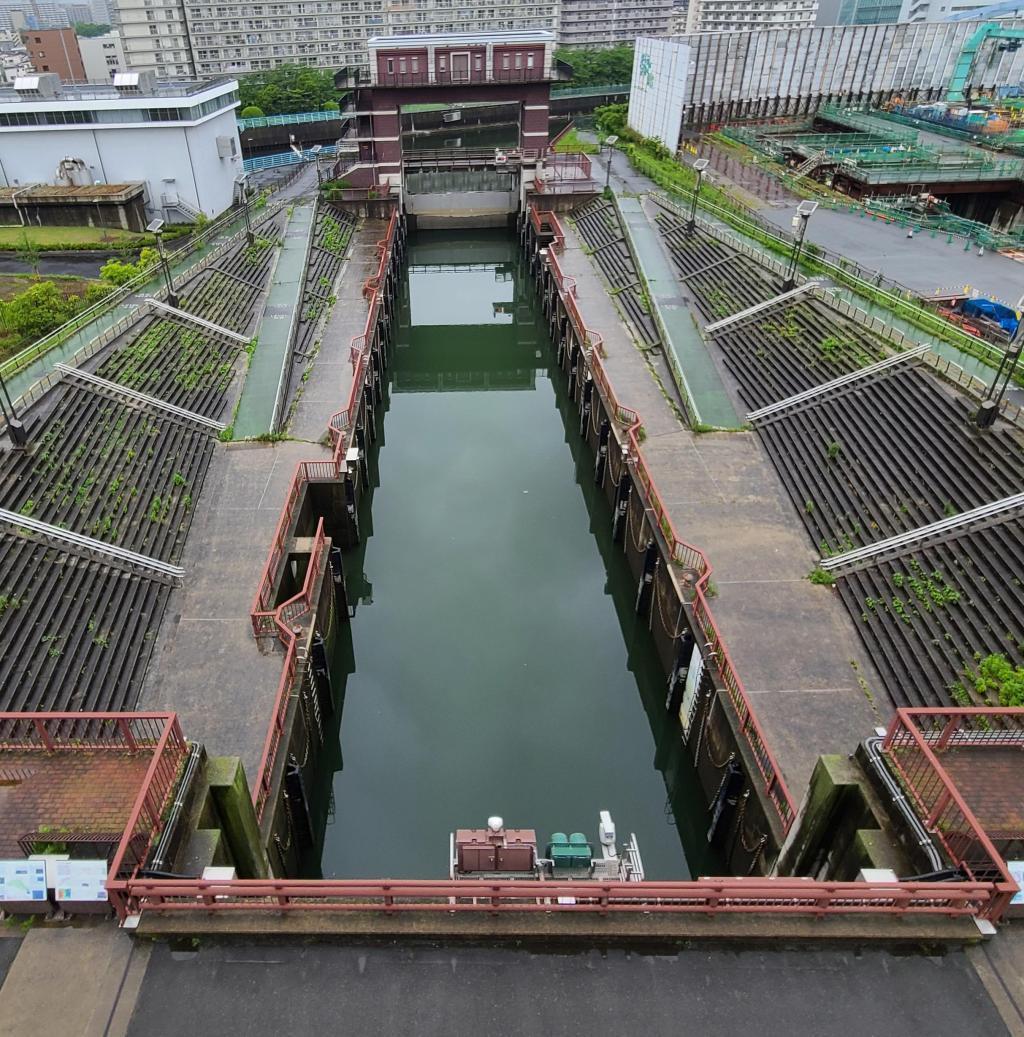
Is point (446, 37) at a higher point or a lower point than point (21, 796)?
higher

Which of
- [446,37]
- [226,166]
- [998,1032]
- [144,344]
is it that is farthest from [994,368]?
[226,166]

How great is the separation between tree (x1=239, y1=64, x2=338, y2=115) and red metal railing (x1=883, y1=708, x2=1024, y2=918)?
87.3 metres

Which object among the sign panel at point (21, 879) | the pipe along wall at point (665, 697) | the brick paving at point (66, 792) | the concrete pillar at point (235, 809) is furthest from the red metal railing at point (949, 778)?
the sign panel at point (21, 879)

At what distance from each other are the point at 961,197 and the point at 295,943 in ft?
224

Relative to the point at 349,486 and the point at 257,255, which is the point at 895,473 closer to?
the point at 349,486

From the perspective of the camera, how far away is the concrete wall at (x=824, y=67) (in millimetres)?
74438

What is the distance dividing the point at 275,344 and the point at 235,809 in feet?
77.1

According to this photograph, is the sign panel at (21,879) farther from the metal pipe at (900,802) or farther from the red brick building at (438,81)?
the red brick building at (438,81)

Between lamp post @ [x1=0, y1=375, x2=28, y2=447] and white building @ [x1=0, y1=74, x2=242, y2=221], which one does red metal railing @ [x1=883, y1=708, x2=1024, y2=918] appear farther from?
white building @ [x1=0, y1=74, x2=242, y2=221]

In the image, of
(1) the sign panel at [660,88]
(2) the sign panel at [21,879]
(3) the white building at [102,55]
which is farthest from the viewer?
(3) the white building at [102,55]

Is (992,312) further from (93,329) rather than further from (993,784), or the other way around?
(93,329)

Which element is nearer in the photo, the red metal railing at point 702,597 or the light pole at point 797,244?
the red metal railing at point 702,597

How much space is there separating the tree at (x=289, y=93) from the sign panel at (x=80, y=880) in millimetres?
86063

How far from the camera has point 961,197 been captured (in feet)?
190
